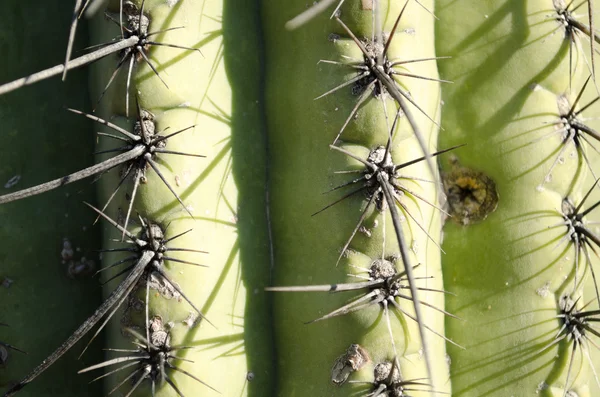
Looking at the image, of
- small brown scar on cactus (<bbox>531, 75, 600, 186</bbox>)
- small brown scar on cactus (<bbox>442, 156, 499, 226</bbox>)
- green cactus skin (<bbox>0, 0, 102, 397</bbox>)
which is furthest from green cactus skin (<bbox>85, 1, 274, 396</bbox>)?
small brown scar on cactus (<bbox>531, 75, 600, 186</bbox>)

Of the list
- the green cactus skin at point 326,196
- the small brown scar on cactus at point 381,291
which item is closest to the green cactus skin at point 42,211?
the green cactus skin at point 326,196

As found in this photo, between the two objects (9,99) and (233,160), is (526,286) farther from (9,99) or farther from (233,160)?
(9,99)

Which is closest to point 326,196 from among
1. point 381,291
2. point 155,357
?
point 381,291

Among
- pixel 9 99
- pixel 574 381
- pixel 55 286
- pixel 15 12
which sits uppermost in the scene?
pixel 15 12

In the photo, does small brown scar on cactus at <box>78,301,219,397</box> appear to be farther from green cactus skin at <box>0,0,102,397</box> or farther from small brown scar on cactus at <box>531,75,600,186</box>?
small brown scar on cactus at <box>531,75,600,186</box>

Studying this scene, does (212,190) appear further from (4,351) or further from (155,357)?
(4,351)

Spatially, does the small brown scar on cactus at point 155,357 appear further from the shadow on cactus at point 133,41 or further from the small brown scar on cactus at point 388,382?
the shadow on cactus at point 133,41

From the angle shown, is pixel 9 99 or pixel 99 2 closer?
pixel 99 2

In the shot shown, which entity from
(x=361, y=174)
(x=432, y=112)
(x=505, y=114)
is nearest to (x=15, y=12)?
(x=361, y=174)

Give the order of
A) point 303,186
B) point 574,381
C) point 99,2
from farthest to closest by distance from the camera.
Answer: point 574,381, point 303,186, point 99,2
